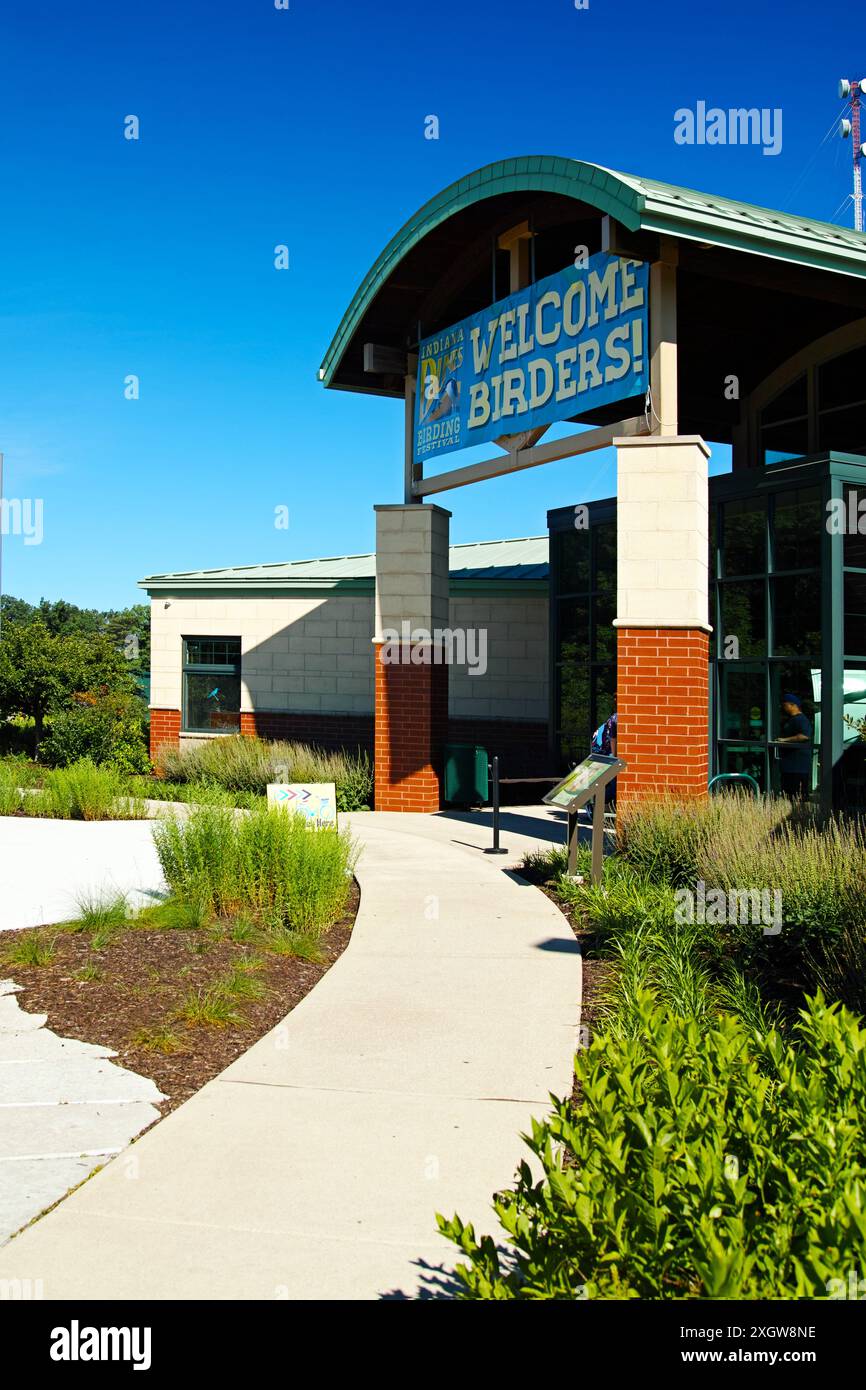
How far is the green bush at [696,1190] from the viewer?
2.48 m

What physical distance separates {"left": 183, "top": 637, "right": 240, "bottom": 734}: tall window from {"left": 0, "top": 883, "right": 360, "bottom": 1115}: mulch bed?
12866 mm

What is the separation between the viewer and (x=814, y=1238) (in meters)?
2.45

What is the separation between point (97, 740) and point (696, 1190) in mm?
19216

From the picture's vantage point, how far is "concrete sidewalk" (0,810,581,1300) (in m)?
3.60

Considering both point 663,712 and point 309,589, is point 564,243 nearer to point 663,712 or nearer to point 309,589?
point 663,712

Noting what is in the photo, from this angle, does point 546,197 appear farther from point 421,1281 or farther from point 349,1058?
point 421,1281

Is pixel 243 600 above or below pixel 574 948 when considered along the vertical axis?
above

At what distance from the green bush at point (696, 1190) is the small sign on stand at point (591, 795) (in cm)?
611

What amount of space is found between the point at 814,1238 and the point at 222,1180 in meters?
2.54

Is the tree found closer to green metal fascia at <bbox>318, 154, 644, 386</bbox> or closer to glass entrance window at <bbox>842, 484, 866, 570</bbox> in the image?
green metal fascia at <bbox>318, 154, 644, 386</bbox>

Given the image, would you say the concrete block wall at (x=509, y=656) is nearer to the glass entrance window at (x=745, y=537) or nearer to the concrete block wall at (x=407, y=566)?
the concrete block wall at (x=407, y=566)

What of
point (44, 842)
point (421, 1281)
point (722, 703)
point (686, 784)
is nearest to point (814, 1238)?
point (421, 1281)

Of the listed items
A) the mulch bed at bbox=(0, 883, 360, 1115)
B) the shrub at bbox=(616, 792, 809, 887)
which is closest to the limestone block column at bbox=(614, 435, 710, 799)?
the shrub at bbox=(616, 792, 809, 887)

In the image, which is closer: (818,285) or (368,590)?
(818,285)
